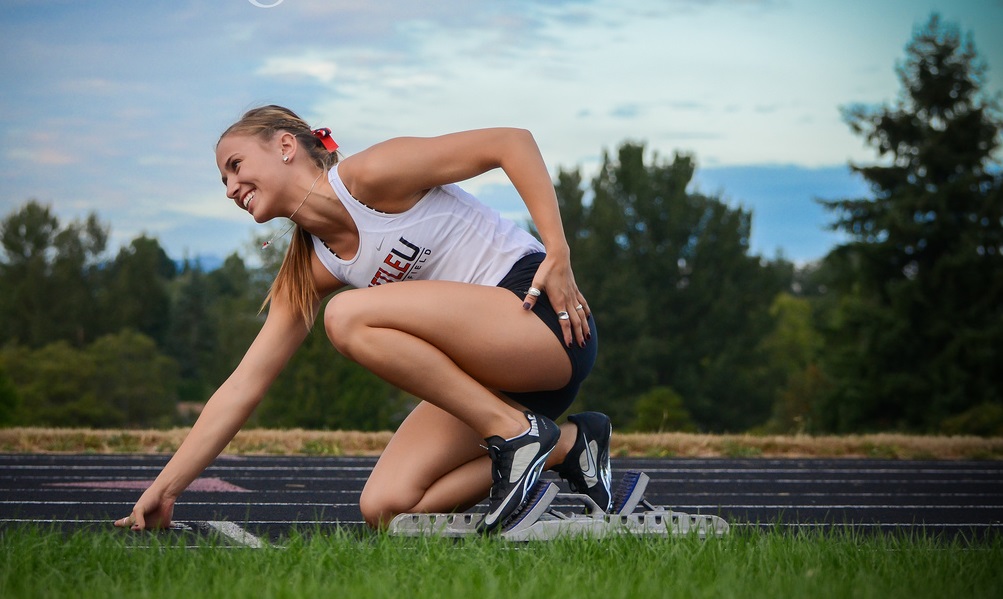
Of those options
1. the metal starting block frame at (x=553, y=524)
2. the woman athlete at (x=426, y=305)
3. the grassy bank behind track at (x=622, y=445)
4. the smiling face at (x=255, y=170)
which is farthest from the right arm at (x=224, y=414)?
the grassy bank behind track at (x=622, y=445)

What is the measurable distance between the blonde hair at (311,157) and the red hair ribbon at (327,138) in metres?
0.02

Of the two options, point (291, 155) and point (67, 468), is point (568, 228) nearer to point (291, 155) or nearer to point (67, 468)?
point (67, 468)

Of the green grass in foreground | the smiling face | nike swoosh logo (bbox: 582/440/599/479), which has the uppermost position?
the smiling face

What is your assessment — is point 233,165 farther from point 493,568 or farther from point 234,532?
point 493,568

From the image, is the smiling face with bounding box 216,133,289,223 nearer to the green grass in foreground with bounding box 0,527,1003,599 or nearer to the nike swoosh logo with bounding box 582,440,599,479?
the green grass in foreground with bounding box 0,527,1003,599

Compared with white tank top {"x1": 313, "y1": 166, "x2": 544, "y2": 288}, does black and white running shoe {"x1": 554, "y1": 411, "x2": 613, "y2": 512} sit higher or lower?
lower

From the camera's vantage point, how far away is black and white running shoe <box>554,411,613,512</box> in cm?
415

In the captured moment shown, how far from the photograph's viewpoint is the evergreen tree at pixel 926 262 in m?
30.1

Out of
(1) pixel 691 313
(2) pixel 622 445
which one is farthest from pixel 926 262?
(2) pixel 622 445

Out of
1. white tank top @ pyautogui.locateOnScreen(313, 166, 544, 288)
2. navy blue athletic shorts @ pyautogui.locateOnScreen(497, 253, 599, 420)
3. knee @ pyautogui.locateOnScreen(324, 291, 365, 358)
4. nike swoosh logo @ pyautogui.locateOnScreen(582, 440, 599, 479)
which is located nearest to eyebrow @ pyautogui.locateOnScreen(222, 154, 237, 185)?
white tank top @ pyautogui.locateOnScreen(313, 166, 544, 288)

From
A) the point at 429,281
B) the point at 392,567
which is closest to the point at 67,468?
the point at 429,281

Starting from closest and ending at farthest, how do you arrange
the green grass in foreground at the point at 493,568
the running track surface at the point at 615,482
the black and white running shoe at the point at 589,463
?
1. the green grass in foreground at the point at 493,568
2. the black and white running shoe at the point at 589,463
3. the running track surface at the point at 615,482

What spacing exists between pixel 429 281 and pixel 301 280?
22.0 inches

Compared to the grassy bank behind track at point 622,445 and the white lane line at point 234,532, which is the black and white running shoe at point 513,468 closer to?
the white lane line at point 234,532
